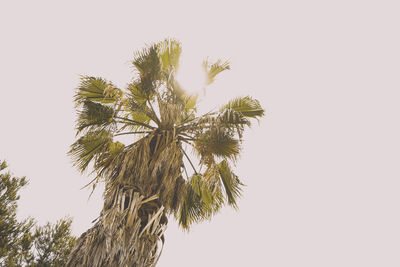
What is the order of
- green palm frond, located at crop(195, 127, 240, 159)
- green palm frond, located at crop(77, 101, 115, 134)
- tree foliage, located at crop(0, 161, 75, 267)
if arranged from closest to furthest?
green palm frond, located at crop(195, 127, 240, 159) < green palm frond, located at crop(77, 101, 115, 134) < tree foliage, located at crop(0, 161, 75, 267)

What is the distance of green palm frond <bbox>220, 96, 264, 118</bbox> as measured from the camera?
448 centimetres

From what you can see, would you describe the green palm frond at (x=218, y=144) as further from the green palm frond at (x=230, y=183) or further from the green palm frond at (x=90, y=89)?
the green palm frond at (x=90, y=89)

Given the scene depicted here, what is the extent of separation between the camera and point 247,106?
14.9 feet

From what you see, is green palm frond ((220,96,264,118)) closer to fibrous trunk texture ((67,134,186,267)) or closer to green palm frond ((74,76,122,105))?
fibrous trunk texture ((67,134,186,267))

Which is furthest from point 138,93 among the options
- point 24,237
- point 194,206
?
point 24,237

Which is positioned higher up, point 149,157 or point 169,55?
point 169,55

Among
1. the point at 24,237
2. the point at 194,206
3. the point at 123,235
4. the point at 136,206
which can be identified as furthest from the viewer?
the point at 24,237

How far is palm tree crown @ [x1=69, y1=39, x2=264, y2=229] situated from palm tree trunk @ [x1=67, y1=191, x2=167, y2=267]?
0.07 meters

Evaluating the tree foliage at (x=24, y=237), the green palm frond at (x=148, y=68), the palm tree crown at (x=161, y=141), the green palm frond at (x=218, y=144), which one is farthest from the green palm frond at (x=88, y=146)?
the tree foliage at (x=24, y=237)

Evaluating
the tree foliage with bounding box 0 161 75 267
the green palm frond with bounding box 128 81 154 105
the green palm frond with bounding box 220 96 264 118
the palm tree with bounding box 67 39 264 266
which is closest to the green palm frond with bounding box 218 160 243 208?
the palm tree with bounding box 67 39 264 266

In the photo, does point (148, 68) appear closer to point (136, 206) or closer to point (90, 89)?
point (90, 89)

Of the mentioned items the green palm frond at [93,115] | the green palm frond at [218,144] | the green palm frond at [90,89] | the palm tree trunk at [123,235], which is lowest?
the palm tree trunk at [123,235]

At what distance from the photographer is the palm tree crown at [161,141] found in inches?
145

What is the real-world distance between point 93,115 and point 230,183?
9.68 ft
